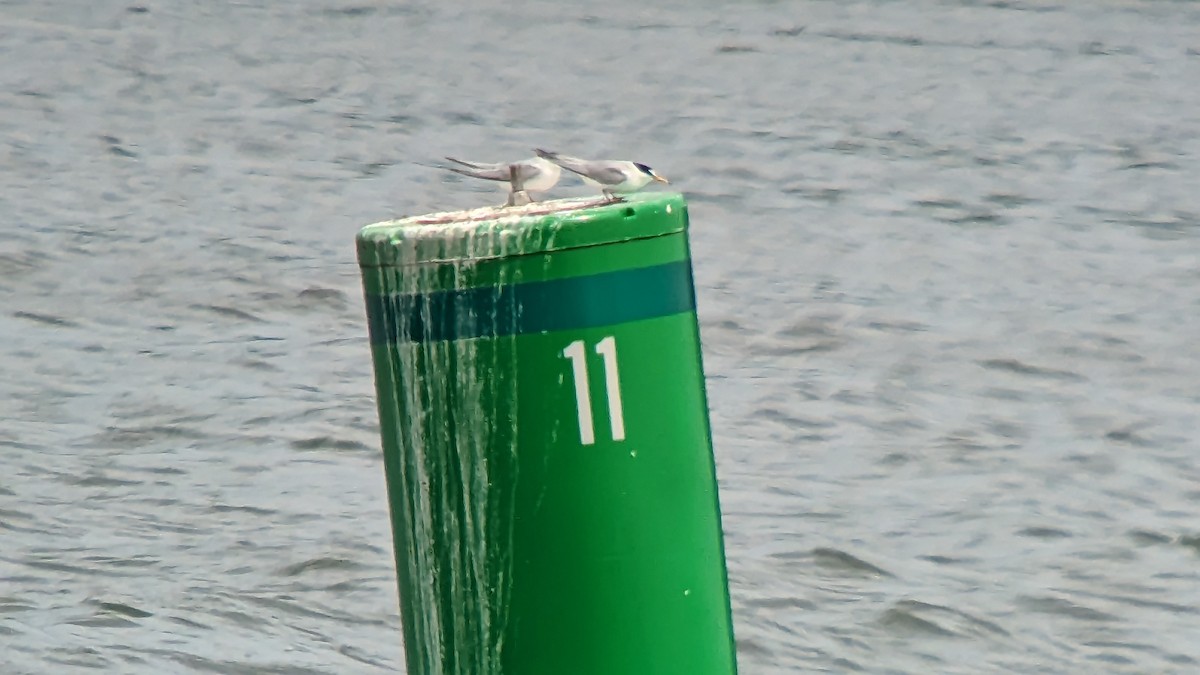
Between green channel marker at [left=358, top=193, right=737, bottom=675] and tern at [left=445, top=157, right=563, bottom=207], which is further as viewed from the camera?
tern at [left=445, top=157, right=563, bottom=207]

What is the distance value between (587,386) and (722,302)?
512 centimetres

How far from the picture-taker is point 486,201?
8633 mm

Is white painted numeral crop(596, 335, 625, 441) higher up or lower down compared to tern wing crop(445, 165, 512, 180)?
lower down

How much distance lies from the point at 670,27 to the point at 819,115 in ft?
7.26

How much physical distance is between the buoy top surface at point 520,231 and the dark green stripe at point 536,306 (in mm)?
44

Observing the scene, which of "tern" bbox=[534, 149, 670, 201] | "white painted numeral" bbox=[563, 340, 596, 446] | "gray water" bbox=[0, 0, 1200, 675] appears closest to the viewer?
"white painted numeral" bbox=[563, 340, 596, 446]

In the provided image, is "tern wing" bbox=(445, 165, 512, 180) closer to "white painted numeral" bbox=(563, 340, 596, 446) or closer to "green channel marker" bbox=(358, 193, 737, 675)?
"green channel marker" bbox=(358, 193, 737, 675)

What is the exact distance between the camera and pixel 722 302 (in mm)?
7336

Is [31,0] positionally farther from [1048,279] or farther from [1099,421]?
[1099,421]

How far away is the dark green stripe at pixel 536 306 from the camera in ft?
7.35

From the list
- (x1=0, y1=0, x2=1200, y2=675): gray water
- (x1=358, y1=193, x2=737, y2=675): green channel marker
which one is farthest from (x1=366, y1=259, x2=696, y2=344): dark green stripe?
(x1=0, y1=0, x2=1200, y2=675): gray water

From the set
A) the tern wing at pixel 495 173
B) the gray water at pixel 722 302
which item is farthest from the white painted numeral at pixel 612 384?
the gray water at pixel 722 302

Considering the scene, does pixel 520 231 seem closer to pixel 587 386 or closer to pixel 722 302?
pixel 587 386

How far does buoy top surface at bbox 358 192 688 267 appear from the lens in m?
2.25
